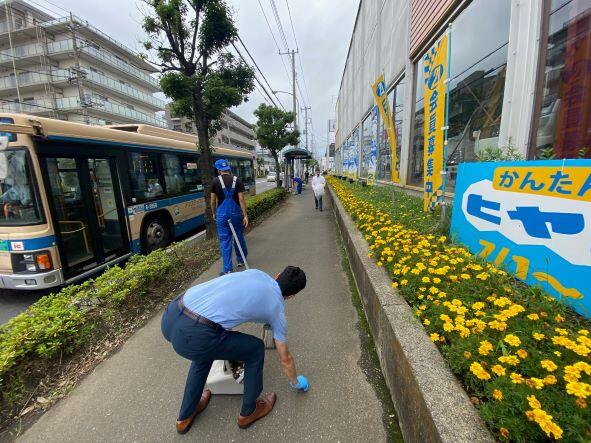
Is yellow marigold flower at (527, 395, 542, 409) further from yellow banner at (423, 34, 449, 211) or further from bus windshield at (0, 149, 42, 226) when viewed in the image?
bus windshield at (0, 149, 42, 226)

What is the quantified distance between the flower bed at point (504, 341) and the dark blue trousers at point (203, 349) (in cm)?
125

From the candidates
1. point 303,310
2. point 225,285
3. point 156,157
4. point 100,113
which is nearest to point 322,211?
point 156,157

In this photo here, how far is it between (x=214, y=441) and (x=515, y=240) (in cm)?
294

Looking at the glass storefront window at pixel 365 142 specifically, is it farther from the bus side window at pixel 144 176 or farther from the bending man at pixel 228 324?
the bending man at pixel 228 324

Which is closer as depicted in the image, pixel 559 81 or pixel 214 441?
pixel 214 441

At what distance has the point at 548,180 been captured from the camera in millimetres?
2135

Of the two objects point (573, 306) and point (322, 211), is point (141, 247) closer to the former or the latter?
point (573, 306)

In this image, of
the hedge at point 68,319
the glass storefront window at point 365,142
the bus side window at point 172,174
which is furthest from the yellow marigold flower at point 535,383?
the glass storefront window at point 365,142

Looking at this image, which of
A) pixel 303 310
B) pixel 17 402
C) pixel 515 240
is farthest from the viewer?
pixel 303 310

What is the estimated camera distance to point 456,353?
1633 mm

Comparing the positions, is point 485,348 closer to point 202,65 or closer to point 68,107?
point 202,65

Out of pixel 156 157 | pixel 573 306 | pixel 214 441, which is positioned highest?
pixel 156 157

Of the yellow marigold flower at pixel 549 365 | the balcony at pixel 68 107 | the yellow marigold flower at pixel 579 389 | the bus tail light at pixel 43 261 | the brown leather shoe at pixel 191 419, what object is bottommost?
the brown leather shoe at pixel 191 419

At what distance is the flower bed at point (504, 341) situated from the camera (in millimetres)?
1182
